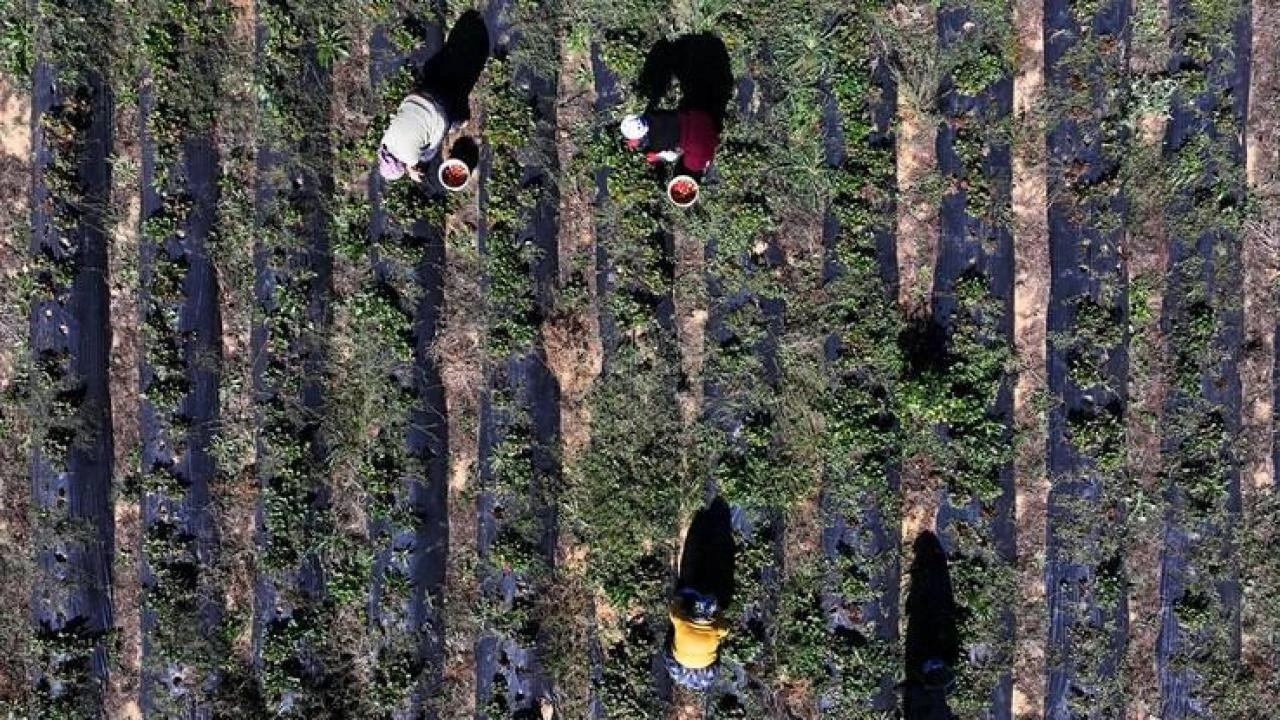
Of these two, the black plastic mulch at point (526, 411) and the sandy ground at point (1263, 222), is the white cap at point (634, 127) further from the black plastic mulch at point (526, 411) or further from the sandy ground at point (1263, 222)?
the sandy ground at point (1263, 222)

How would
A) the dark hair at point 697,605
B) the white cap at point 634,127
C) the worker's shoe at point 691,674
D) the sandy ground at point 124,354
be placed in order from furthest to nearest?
the sandy ground at point 124,354, the worker's shoe at point 691,674, the dark hair at point 697,605, the white cap at point 634,127

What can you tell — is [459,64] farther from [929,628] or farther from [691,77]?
[929,628]

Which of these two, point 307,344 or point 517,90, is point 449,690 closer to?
point 307,344

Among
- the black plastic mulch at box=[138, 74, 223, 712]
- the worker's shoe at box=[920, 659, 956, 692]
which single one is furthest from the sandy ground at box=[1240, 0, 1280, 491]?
the black plastic mulch at box=[138, 74, 223, 712]

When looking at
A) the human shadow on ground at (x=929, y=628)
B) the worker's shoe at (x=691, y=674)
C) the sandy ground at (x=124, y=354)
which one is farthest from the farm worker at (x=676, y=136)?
the sandy ground at (x=124, y=354)

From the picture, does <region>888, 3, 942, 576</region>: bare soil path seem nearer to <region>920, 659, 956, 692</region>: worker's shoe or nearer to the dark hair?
<region>920, 659, 956, 692</region>: worker's shoe
